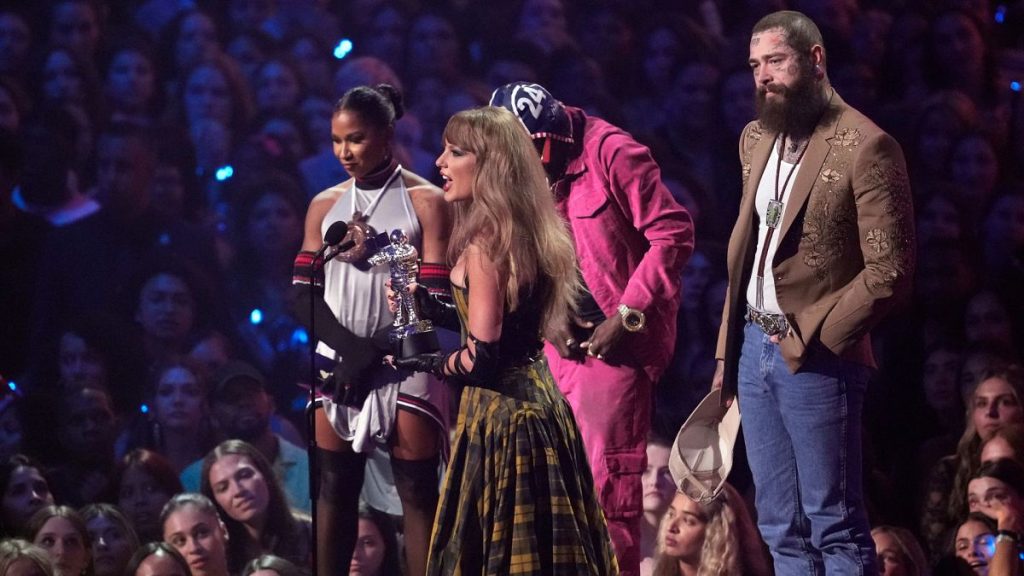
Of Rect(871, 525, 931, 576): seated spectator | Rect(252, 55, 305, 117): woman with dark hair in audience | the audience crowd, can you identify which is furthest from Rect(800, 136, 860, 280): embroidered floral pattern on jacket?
Rect(252, 55, 305, 117): woman with dark hair in audience

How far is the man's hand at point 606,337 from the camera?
4203mm

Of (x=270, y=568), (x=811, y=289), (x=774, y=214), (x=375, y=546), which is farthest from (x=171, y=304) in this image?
(x=811, y=289)

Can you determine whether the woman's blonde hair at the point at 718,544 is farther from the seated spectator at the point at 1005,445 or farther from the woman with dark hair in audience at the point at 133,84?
the woman with dark hair in audience at the point at 133,84

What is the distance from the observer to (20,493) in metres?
5.59

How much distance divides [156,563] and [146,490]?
0.51m

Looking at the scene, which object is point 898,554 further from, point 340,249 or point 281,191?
point 281,191

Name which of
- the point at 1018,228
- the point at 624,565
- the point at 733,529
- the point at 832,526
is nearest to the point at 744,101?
the point at 1018,228

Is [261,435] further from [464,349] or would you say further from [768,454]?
[768,454]

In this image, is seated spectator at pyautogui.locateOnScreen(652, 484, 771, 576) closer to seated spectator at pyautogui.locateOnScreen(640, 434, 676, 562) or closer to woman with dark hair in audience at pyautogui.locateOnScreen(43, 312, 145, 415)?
seated spectator at pyautogui.locateOnScreen(640, 434, 676, 562)

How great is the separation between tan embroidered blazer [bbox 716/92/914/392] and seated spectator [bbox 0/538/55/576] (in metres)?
3.12

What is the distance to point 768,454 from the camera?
3480 millimetres

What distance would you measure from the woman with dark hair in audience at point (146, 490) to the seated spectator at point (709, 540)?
2126mm

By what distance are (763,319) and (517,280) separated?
682 millimetres

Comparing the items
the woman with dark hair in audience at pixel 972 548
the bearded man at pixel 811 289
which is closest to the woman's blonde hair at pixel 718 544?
the woman with dark hair in audience at pixel 972 548
